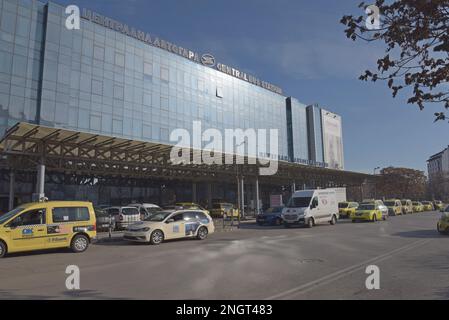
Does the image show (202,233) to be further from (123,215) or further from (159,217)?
(123,215)

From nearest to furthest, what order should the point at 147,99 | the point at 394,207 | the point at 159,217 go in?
the point at 159,217 → the point at 394,207 → the point at 147,99

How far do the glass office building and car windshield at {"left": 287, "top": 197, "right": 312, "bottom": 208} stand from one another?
2696 cm

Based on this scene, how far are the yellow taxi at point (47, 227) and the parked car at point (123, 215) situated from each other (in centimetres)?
933

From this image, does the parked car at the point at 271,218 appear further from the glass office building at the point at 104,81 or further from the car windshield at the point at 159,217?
the glass office building at the point at 104,81

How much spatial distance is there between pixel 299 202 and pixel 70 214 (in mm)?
16407

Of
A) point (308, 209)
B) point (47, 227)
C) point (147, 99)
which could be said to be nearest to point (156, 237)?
point (47, 227)

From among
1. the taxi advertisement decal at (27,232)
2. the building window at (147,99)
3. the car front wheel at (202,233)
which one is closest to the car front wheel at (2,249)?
the taxi advertisement decal at (27,232)

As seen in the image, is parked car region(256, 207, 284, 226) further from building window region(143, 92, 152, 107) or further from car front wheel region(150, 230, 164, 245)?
building window region(143, 92, 152, 107)

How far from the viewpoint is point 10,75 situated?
1446 inches

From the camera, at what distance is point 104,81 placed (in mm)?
45531

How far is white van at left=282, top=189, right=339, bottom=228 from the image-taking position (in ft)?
82.9

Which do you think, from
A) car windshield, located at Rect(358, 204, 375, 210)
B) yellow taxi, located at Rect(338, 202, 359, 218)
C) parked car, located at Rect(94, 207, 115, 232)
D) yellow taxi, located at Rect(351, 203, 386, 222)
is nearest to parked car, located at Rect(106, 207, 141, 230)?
parked car, located at Rect(94, 207, 115, 232)

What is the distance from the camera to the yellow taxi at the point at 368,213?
29719mm

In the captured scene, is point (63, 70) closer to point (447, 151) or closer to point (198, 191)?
point (198, 191)
